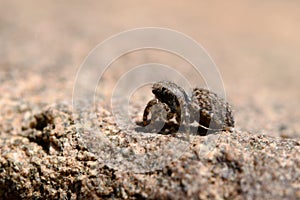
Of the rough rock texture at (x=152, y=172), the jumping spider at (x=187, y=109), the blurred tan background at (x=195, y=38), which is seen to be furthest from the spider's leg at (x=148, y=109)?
the blurred tan background at (x=195, y=38)

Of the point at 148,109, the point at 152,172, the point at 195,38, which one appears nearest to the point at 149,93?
the point at 148,109

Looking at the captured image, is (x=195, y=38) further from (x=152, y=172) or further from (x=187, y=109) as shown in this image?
(x=152, y=172)

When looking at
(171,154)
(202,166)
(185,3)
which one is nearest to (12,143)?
(171,154)

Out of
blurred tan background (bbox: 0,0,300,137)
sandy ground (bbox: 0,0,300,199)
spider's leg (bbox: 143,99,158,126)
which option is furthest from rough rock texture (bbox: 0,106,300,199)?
blurred tan background (bbox: 0,0,300,137)

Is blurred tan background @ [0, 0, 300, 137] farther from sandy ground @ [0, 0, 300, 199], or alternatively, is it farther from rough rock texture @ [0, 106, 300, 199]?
rough rock texture @ [0, 106, 300, 199]

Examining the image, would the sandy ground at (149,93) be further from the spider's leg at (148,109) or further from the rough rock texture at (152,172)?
the spider's leg at (148,109)
